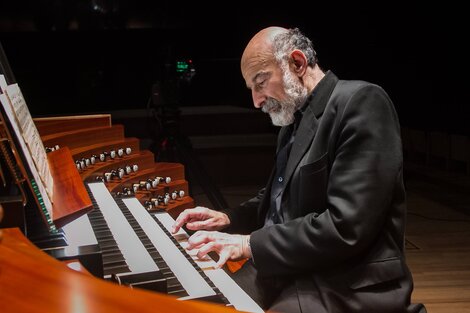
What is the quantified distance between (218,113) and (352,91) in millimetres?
3903

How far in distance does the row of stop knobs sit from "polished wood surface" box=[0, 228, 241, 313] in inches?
85.6

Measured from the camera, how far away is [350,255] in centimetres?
126

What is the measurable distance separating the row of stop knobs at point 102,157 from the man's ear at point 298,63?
1.57 meters

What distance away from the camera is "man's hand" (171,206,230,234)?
1.56 metres

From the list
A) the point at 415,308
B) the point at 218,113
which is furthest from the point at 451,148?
the point at 415,308

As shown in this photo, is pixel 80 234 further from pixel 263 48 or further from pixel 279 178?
pixel 263 48

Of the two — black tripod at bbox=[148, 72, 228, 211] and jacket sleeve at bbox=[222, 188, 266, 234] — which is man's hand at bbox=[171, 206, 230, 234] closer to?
jacket sleeve at bbox=[222, 188, 266, 234]

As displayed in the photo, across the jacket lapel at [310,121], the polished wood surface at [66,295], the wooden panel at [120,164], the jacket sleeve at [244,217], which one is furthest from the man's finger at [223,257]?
the wooden panel at [120,164]

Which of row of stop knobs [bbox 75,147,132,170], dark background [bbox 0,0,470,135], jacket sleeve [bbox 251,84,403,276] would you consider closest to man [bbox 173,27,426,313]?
jacket sleeve [bbox 251,84,403,276]

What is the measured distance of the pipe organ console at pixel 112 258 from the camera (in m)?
0.55

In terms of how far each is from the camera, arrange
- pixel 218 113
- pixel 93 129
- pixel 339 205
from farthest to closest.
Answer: pixel 218 113
pixel 93 129
pixel 339 205

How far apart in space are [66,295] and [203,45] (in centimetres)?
496

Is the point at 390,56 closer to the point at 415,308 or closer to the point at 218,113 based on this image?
the point at 218,113

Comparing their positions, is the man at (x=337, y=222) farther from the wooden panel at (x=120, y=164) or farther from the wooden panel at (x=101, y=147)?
the wooden panel at (x=101, y=147)
